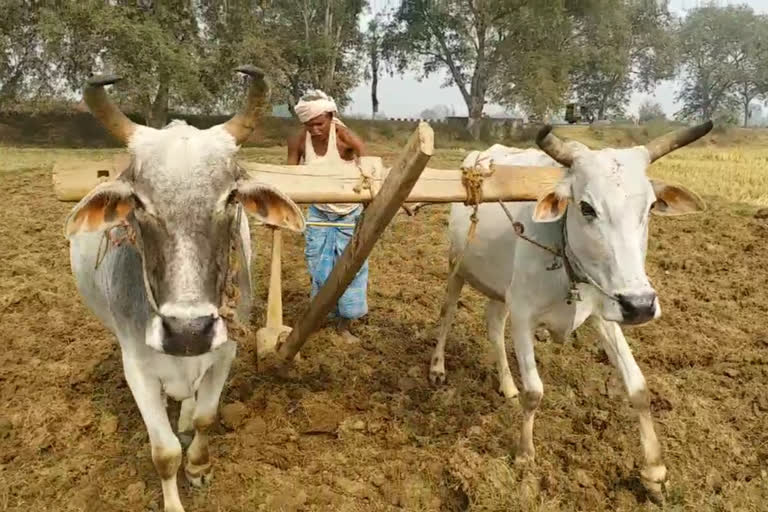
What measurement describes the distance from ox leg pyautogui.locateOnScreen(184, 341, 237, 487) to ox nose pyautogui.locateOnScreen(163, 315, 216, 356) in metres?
1.06

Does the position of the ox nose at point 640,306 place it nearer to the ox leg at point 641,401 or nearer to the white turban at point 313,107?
the ox leg at point 641,401

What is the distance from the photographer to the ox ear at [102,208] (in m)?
2.67

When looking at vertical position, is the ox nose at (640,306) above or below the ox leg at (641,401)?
above

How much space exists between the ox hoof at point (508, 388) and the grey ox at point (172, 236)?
2201 mm

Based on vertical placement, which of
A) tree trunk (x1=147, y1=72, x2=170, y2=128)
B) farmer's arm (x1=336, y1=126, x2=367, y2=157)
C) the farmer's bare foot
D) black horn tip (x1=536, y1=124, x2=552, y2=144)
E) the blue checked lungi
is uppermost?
tree trunk (x1=147, y1=72, x2=170, y2=128)

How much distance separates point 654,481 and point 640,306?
111cm

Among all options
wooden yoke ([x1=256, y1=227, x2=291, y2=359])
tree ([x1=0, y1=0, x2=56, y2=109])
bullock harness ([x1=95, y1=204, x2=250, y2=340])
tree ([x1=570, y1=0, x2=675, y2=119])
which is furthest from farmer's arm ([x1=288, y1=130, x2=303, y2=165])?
tree ([x1=570, y1=0, x2=675, y2=119])

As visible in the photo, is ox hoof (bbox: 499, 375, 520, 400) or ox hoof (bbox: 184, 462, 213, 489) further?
ox hoof (bbox: 499, 375, 520, 400)

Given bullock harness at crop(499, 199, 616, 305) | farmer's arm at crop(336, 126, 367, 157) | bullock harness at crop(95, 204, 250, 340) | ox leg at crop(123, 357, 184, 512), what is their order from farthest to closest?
farmer's arm at crop(336, 126, 367, 157), bullock harness at crop(499, 199, 616, 305), ox leg at crop(123, 357, 184, 512), bullock harness at crop(95, 204, 250, 340)

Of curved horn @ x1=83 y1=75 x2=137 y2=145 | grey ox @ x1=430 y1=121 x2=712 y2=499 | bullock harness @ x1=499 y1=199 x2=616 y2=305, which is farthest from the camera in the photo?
bullock harness @ x1=499 y1=199 x2=616 y2=305

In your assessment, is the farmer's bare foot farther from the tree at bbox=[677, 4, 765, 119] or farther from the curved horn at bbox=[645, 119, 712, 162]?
the tree at bbox=[677, 4, 765, 119]

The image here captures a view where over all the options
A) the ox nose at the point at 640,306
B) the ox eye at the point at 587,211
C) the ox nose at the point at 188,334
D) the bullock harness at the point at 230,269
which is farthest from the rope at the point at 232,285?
the ox nose at the point at 640,306

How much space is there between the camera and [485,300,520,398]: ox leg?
15.7 ft

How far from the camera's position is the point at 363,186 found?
10.6 feet
